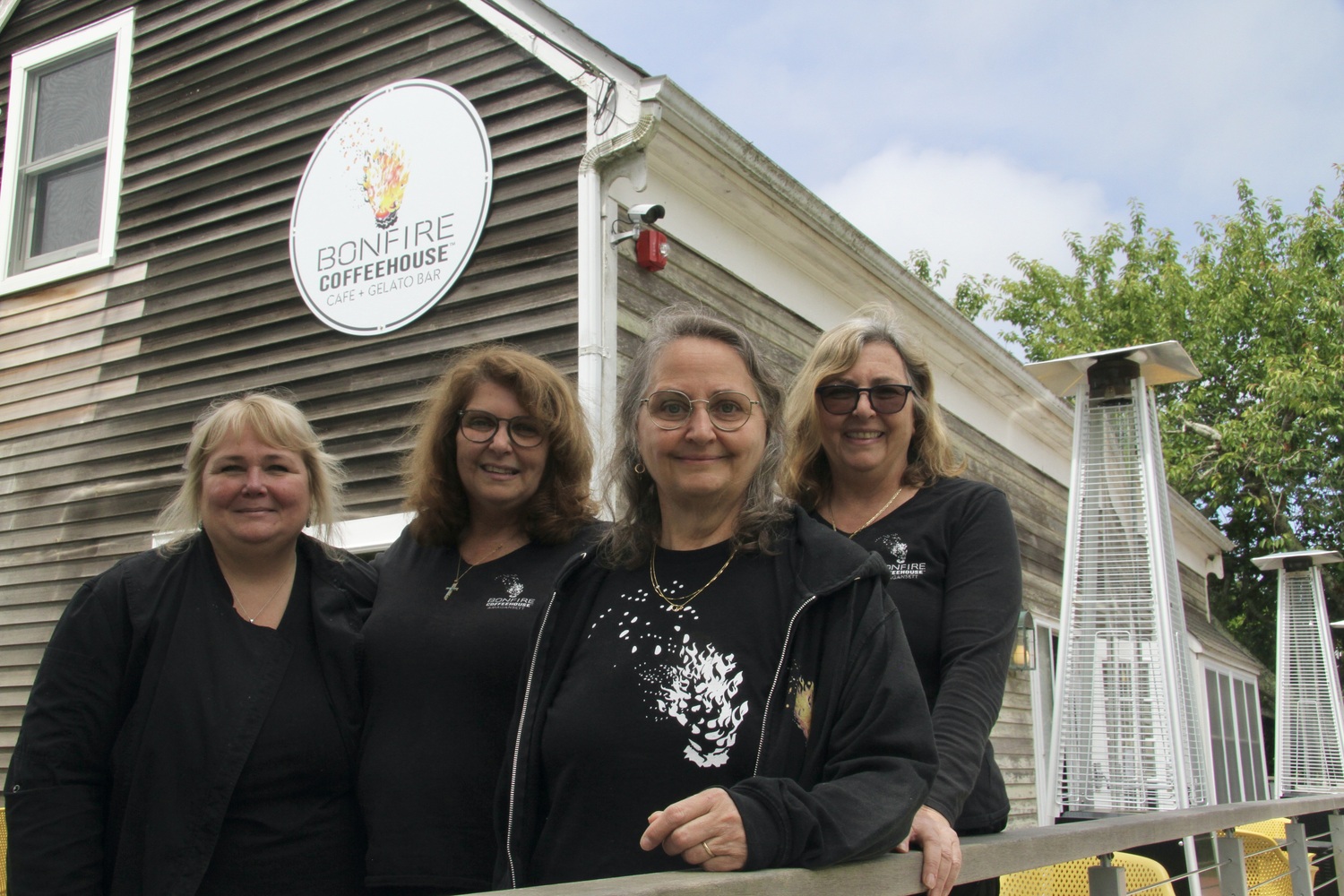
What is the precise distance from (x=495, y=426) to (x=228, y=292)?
14.6 feet

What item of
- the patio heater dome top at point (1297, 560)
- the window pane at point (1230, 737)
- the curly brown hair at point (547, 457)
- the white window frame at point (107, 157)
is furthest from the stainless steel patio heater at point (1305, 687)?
the curly brown hair at point (547, 457)

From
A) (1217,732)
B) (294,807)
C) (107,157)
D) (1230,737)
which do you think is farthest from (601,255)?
(1230,737)

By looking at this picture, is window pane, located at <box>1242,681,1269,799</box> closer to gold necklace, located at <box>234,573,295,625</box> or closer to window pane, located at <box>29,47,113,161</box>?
window pane, located at <box>29,47,113,161</box>

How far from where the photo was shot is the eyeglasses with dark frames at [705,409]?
161 cm

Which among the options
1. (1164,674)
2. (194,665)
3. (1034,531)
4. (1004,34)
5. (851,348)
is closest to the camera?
(194,665)

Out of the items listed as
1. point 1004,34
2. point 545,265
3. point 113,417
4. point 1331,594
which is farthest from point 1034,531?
point 1004,34

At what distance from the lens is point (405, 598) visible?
80.4 inches

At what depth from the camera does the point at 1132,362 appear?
541 cm

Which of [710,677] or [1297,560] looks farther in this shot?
[1297,560]

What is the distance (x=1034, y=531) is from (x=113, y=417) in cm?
649

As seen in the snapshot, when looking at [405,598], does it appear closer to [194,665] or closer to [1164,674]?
[194,665]

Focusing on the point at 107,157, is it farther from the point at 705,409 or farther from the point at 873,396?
the point at 705,409

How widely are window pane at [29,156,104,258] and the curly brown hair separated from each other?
568 centimetres

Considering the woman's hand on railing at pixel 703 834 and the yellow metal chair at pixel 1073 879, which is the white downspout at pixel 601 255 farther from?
the woman's hand on railing at pixel 703 834
